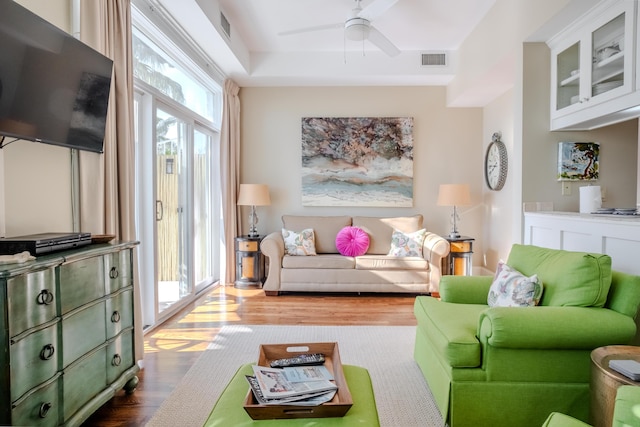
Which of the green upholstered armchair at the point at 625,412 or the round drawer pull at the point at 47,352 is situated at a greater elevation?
the green upholstered armchair at the point at 625,412

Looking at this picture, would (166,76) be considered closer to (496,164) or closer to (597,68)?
(597,68)

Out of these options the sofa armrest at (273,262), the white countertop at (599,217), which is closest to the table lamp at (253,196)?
the sofa armrest at (273,262)

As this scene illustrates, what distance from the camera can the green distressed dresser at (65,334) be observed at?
4.34 feet

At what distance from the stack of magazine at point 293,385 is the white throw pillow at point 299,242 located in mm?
3002

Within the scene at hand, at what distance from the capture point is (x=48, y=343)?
1490mm

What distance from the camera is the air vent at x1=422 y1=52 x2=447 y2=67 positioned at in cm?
472

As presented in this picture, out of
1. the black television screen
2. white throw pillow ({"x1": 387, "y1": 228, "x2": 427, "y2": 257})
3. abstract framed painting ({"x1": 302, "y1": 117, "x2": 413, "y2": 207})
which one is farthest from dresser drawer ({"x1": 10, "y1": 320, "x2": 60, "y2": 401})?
abstract framed painting ({"x1": 302, "y1": 117, "x2": 413, "y2": 207})

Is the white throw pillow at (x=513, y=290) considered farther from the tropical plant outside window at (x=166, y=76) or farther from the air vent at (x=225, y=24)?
the air vent at (x=225, y=24)

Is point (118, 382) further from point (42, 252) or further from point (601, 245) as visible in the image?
point (601, 245)

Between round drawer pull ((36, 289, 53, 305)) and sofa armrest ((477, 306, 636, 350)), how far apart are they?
193 centimetres

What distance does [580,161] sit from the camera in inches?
120

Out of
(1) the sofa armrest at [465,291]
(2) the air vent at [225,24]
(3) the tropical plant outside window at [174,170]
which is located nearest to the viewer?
(1) the sofa armrest at [465,291]

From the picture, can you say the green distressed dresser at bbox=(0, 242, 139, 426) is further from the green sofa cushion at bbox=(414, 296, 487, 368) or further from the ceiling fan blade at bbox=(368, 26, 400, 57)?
the ceiling fan blade at bbox=(368, 26, 400, 57)

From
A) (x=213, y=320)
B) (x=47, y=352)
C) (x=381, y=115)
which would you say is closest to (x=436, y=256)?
(x=381, y=115)
